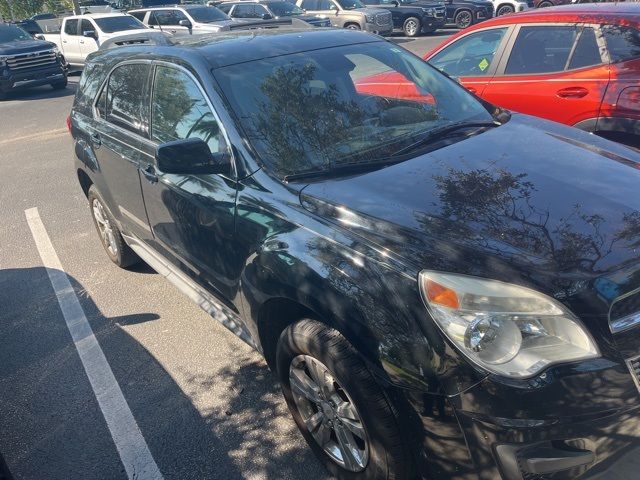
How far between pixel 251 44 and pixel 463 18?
20165 millimetres

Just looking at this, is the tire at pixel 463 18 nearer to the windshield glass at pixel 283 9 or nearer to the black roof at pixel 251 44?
the windshield glass at pixel 283 9

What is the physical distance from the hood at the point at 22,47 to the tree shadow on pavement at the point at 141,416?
43.1ft

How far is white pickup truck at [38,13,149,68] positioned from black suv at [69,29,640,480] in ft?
47.2

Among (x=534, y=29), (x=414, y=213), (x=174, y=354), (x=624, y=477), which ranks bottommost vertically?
(x=174, y=354)

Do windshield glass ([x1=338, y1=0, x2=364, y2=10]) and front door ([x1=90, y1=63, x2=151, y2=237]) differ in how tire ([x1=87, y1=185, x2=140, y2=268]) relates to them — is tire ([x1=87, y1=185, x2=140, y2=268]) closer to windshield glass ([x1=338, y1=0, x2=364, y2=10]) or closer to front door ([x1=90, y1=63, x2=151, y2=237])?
front door ([x1=90, y1=63, x2=151, y2=237])

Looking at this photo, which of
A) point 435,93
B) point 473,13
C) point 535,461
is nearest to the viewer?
point 535,461

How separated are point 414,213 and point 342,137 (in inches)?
31.8

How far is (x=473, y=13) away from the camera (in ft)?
69.3

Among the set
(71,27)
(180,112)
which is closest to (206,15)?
(71,27)

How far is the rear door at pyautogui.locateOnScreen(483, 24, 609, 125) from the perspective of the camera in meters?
4.70

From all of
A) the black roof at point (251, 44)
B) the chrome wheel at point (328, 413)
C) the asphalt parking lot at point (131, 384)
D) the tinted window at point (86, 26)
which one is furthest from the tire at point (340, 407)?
the tinted window at point (86, 26)

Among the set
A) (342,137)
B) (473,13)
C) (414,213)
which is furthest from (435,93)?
(473,13)

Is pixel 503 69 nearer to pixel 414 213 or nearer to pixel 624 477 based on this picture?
pixel 414 213

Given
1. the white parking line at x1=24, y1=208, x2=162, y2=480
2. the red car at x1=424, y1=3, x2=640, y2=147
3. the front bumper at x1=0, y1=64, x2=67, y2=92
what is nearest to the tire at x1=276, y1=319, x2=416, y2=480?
the white parking line at x1=24, y1=208, x2=162, y2=480
